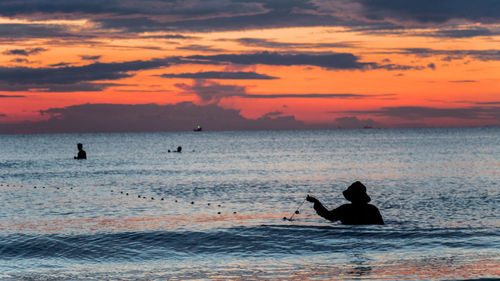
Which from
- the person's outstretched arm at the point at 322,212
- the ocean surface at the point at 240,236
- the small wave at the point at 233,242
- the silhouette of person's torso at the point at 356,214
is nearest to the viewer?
the ocean surface at the point at 240,236

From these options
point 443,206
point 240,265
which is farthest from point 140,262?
point 443,206

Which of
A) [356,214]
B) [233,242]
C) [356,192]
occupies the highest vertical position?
[356,192]

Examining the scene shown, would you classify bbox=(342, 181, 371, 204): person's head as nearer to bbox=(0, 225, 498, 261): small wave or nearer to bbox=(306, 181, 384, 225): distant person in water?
bbox=(306, 181, 384, 225): distant person in water

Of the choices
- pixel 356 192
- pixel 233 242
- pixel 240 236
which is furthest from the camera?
pixel 240 236

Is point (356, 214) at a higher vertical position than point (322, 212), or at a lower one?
lower

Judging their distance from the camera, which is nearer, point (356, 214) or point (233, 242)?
point (233, 242)

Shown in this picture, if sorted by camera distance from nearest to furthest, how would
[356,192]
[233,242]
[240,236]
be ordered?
1. [356,192]
2. [233,242]
3. [240,236]

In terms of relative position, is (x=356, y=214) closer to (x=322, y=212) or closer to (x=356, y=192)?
(x=356, y=192)

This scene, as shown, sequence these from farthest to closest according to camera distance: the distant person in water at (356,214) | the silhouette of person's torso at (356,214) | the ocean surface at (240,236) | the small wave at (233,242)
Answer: the silhouette of person's torso at (356,214) → the distant person in water at (356,214) → the small wave at (233,242) → the ocean surface at (240,236)

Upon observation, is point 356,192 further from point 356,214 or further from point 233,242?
point 233,242

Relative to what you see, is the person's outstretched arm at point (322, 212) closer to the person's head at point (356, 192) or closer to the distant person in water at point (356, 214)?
the distant person in water at point (356, 214)

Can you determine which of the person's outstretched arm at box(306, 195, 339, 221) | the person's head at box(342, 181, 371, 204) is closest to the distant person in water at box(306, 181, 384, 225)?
the person's outstretched arm at box(306, 195, 339, 221)

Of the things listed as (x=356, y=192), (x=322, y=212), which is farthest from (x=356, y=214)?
(x=322, y=212)

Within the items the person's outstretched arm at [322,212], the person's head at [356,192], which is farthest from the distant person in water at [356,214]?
the person's head at [356,192]
